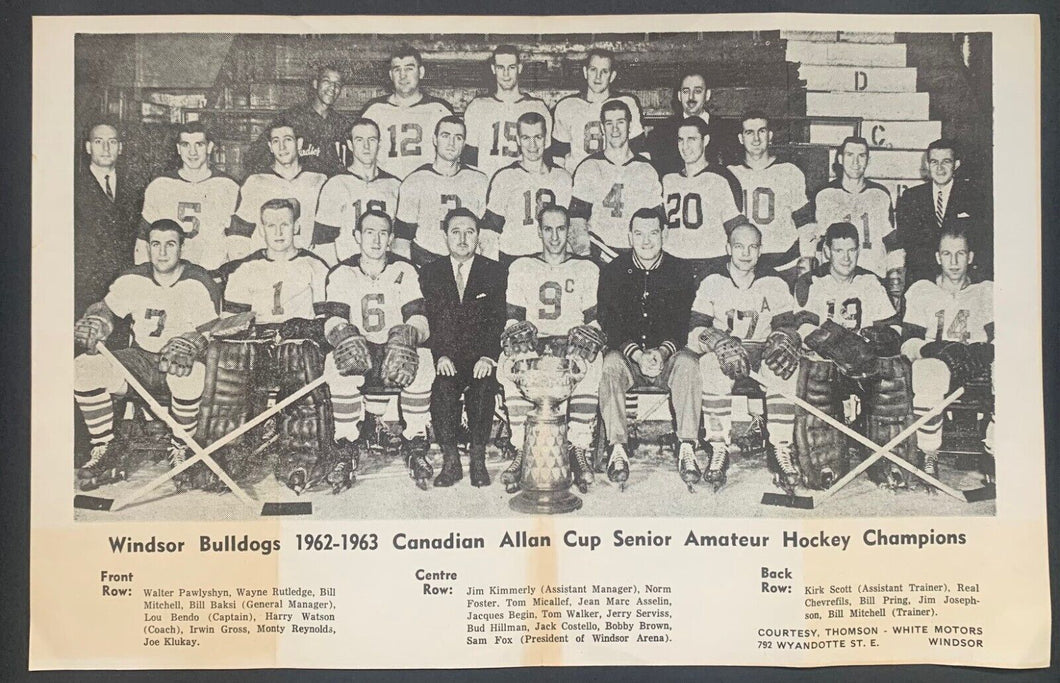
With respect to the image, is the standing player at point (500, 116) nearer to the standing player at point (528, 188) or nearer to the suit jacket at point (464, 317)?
the standing player at point (528, 188)

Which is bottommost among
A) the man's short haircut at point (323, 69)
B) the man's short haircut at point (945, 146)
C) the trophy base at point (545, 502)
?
the trophy base at point (545, 502)

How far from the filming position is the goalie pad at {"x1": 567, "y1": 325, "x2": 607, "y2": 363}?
1.10 meters

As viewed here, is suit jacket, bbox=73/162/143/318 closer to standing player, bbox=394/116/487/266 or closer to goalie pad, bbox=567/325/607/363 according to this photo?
standing player, bbox=394/116/487/266

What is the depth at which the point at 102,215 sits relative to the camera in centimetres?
111

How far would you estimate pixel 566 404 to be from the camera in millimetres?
1107

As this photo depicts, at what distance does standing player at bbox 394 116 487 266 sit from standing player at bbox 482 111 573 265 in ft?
0.07

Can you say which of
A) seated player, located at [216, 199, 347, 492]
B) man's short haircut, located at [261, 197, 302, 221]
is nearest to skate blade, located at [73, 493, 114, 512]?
seated player, located at [216, 199, 347, 492]

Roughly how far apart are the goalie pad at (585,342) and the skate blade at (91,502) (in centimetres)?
69

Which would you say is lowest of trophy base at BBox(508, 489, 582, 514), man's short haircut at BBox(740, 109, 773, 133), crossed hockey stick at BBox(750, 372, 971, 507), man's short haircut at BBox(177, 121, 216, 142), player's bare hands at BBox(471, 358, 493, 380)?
trophy base at BBox(508, 489, 582, 514)

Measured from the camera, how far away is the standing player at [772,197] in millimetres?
1114

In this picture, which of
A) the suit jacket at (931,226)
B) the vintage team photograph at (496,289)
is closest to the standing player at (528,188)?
the vintage team photograph at (496,289)

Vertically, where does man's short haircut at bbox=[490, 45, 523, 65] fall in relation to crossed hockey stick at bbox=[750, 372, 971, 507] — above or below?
above

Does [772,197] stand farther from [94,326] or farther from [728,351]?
[94,326]

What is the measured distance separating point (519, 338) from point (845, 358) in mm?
469
